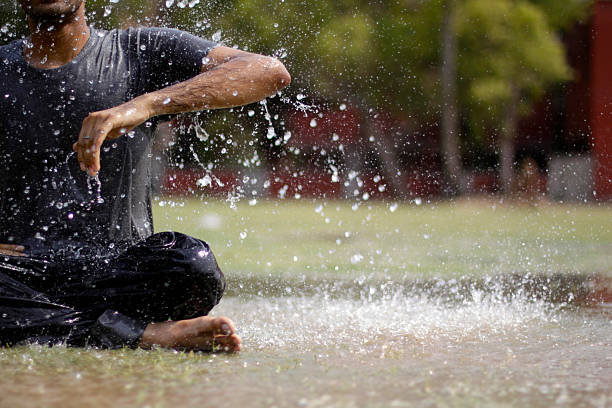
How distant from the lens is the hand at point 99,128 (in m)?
2.52

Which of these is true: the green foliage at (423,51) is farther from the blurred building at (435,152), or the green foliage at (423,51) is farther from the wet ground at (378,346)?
the wet ground at (378,346)

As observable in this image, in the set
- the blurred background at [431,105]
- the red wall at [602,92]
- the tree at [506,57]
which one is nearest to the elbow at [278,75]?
the blurred background at [431,105]

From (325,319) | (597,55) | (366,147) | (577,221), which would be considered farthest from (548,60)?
(325,319)

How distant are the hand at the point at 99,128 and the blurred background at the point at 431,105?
18844 mm

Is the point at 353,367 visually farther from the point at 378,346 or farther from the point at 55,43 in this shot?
the point at 55,43

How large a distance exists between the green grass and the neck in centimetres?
292

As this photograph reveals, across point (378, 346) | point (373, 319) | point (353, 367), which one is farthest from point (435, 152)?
point (353, 367)

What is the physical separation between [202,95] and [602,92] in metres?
20.5

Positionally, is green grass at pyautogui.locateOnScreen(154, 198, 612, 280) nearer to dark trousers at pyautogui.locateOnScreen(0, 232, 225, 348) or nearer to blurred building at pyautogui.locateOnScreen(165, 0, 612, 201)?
dark trousers at pyautogui.locateOnScreen(0, 232, 225, 348)

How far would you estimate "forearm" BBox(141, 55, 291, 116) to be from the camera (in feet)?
9.52

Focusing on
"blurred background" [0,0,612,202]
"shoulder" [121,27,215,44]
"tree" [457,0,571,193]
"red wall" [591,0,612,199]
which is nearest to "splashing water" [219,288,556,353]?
"shoulder" [121,27,215,44]

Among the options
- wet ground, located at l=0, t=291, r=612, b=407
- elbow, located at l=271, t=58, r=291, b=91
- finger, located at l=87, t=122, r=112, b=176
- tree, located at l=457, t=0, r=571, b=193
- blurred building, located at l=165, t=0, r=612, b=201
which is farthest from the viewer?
tree, located at l=457, t=0, r=571, b=193

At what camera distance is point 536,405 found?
2160mm

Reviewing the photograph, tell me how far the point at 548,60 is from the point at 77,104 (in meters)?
22.5
